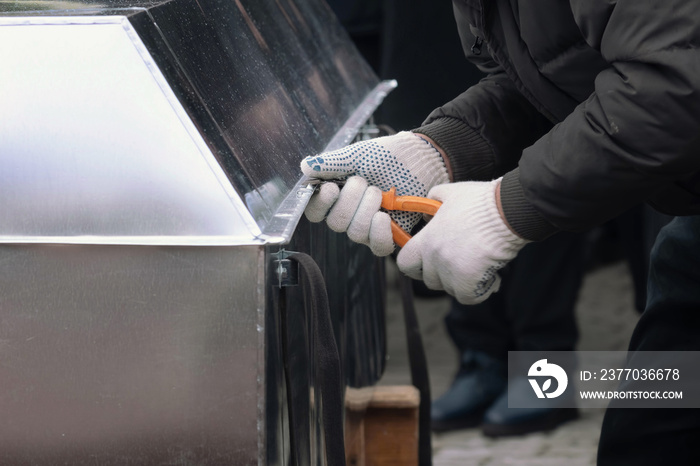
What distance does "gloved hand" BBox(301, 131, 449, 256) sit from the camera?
1.18 meters

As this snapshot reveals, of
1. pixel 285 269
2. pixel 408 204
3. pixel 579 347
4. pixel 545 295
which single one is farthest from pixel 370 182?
pixel 579 347

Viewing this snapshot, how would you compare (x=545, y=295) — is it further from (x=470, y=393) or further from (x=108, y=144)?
(x=108, y=144)

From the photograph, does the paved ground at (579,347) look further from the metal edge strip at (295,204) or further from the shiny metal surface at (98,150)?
the shiny metal surface at (98,150)

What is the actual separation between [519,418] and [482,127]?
122 centimetres

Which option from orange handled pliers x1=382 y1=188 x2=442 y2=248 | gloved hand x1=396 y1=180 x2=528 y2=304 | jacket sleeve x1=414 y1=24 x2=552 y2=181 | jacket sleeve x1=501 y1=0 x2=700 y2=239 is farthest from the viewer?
jacket sleeve x1=414 y1=24 x2=552 y2=181

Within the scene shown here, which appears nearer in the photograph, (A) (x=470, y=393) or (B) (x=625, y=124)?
(B) (x=625, y=124)

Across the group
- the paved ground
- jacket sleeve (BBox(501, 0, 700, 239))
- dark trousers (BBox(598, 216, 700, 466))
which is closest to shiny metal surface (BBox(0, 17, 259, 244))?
jacket sleeve (BBox(501, 0, 700, 239))

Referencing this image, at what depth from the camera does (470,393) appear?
250cm

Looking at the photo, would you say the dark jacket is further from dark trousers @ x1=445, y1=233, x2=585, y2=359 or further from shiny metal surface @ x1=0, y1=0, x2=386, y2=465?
dark trousers @ x1=445, y1=233, x2=585, y2=359

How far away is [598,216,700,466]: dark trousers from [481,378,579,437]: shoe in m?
1.01

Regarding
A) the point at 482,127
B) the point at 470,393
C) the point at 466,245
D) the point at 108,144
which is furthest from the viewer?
the point at 470,393

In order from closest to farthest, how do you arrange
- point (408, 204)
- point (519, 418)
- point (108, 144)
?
point (108, 144) → point (408, 204) → point (519, 418)

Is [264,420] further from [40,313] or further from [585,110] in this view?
[585,110]

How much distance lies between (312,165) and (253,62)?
0.66 feet
